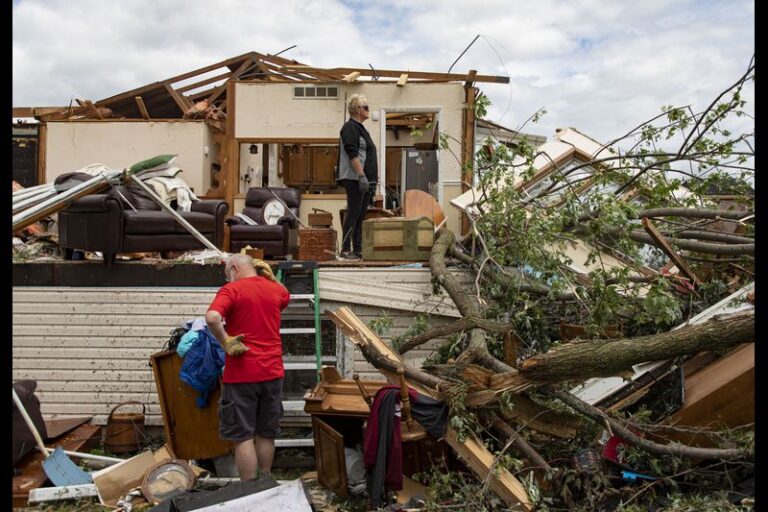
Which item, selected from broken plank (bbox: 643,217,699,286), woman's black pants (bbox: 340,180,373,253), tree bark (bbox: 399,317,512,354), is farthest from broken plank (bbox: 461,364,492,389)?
woman's black pants (bbox: 340,180,373,253)

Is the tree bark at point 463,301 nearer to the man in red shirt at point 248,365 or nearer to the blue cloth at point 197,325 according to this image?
the man in red shirt at point 248,365

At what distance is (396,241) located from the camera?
24.9 ft

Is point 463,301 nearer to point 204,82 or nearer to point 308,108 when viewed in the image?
point 308,108

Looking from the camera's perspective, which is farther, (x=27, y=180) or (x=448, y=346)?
(x=27, y=180)

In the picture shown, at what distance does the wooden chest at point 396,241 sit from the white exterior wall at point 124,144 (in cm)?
674

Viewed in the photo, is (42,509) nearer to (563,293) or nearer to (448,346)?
(448,346)

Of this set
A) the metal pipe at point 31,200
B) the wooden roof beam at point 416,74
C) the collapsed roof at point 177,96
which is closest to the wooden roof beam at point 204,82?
the collapsed roof at point 177,96

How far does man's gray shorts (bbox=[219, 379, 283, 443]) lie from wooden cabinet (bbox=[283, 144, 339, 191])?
11.2 meters

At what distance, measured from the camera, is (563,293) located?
6.31m

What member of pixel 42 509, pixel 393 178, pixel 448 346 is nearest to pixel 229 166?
pixel 393 178

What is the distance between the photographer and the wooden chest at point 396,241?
757 centimetres

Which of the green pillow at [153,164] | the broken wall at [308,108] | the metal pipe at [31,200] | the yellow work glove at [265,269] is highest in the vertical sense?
the broken wall at [308,108]
